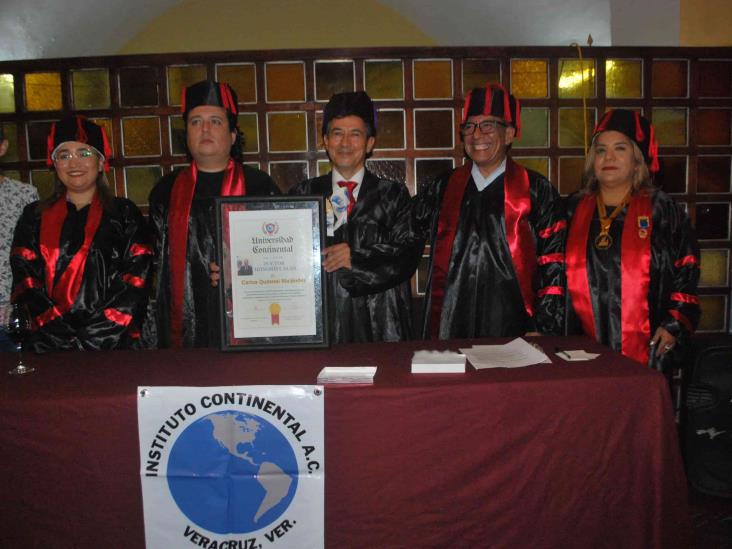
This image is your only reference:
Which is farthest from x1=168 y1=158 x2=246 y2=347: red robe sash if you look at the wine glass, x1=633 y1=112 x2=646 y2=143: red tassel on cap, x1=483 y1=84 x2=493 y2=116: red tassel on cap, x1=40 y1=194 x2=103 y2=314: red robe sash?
x1=633 y1=112 x2=646 y2=143: red tassel on cap

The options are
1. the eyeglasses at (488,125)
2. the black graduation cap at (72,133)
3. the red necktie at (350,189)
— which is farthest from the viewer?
the eyeglasses at (488,125)

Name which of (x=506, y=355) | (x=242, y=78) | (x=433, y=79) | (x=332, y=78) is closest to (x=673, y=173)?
(x=433, y=79)

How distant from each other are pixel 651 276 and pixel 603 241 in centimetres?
26

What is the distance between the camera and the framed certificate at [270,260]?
169cm

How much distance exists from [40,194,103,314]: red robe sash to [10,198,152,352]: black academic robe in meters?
0.02

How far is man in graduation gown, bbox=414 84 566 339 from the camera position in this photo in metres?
2.55

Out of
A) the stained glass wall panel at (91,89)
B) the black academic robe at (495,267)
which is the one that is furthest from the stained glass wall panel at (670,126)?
the stained glass wall panel at (91,89)

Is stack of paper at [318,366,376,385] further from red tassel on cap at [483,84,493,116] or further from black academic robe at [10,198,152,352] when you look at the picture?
red tassel on cap at [483,84,493,116]

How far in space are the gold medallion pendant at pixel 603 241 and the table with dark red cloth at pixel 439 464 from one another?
1.13m

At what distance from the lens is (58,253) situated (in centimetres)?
232

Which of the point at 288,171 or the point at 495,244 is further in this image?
the point at 288,171

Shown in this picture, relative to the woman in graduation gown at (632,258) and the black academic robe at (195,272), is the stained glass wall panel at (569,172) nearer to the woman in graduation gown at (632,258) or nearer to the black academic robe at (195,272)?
the woman in graduation gown at (632,258)

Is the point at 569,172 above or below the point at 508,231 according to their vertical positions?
above

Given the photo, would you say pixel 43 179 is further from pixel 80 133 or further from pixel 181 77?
pixel 80 133
